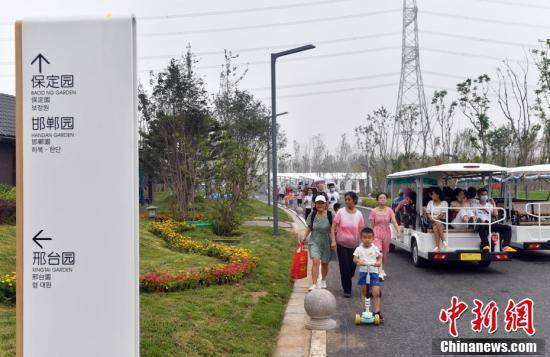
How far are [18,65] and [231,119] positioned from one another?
89.5 feet

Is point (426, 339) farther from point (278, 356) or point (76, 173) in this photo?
point (76, 173)

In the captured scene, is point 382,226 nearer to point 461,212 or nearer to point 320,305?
point 461,212

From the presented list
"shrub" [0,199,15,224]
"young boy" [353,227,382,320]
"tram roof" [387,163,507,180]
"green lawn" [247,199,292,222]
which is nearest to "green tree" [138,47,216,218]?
"green lawn" [247,199,292,222]

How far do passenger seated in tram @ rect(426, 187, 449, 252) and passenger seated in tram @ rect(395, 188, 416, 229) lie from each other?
127cm

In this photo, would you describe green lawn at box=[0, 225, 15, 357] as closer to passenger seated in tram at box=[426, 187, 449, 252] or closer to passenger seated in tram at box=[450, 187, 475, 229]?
passenger seated in tram at box=[426, 187, 449, 252]

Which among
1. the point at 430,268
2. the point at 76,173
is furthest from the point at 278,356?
the point at 430,268

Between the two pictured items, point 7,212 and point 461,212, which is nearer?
point 461,212

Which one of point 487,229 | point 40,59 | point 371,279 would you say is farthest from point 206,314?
point 487,229

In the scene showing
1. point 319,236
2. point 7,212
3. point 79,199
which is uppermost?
point 79,199

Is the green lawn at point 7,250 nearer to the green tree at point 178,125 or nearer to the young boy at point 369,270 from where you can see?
the young boy at point 369,270

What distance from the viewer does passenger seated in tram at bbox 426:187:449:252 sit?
11.8 meters

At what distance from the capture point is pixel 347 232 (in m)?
9.23

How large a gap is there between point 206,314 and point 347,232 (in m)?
2.82

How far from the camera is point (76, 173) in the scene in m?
4.23
